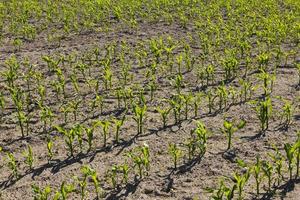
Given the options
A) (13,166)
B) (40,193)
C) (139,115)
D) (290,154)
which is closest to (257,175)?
(290,154)

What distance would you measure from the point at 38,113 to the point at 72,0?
7830 millimetres

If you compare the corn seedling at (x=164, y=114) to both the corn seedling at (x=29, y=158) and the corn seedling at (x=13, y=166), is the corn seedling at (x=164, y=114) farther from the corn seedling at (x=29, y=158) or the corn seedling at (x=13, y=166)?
the corn seedling at (x=13, y=166)

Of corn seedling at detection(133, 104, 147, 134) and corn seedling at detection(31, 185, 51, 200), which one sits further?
corn seedling at detection(133, 104, 147, 134)

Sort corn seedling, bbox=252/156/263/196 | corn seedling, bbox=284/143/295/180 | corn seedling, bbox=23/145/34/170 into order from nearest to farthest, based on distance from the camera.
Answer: corn seedling, bbox=252/156/263/196 < corn seedling, bbox=284/143/295/180 < corn seedling, bbox=23/145/34/170

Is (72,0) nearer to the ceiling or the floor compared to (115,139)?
nearer to the ceiling

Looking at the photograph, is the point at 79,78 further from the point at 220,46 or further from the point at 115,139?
the point at 220,46

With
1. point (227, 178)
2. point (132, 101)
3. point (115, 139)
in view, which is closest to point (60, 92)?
point (132, 101)

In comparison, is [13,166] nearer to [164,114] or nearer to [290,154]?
[164,114]

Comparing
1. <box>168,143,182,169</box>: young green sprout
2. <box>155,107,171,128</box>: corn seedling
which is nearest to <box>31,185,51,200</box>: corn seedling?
<box>168,143,182,169</box>: young green sprout

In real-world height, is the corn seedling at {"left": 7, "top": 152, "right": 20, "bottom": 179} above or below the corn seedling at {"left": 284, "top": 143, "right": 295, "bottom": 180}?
below

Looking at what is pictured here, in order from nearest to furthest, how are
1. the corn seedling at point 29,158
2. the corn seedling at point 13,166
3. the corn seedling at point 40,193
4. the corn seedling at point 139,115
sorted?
the corn seedling at point 40,193 < the corn seedling at point 13,166 < the corn seedling at point 29,158 < the corn seedling at point 139,115

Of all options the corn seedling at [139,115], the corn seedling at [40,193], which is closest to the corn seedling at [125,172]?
the corn seedling at [40,193]

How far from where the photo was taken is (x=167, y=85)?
6746 mm

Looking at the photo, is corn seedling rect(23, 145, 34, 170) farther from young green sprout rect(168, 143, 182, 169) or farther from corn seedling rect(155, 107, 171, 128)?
corn seedling rect(155, 107, 171, 128)
